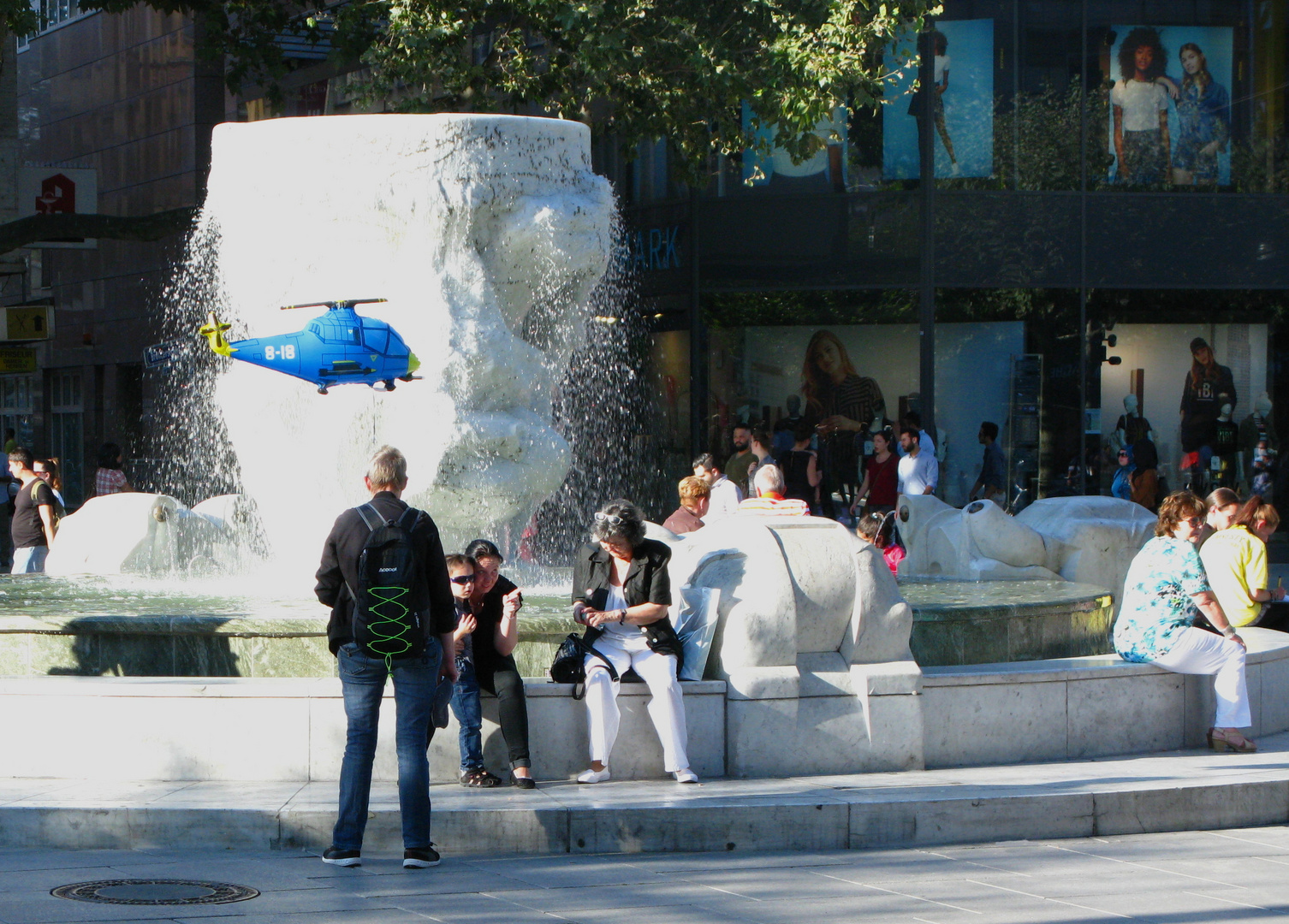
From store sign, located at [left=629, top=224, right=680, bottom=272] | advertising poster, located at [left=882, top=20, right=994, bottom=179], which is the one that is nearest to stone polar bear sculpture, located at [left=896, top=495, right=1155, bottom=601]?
advertising poster, located at [left=882, top=20, right=994, bottom=179]

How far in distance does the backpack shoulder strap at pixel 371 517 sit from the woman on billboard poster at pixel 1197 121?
16.8m

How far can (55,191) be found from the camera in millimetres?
26516

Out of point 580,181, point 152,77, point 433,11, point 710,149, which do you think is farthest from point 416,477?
point 152,77

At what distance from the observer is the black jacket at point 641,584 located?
24.8 ft

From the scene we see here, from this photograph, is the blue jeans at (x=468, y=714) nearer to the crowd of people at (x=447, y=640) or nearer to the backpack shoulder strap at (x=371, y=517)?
the crowd of people at (x=447, y=640)

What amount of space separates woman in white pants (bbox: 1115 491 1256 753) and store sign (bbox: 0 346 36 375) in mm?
23933

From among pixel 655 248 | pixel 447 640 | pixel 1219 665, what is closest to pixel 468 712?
pixel 447 640

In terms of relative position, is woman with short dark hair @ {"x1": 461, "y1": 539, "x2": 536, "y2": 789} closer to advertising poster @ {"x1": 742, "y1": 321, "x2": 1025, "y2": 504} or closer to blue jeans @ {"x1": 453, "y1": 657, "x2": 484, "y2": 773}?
blue jeans @ {"x1": 453, "y1": 657, "x2": 484, "y2": 773}

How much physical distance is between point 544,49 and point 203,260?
994 centimetres

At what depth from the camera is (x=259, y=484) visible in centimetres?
1052

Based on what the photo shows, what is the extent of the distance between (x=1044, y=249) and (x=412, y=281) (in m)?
12.6

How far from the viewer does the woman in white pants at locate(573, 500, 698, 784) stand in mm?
7359

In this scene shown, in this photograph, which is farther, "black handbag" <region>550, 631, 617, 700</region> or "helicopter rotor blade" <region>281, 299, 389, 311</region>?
"helicopter rotor blade" <region>281, 299, 389, 311</region>

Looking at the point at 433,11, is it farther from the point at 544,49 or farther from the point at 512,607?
the point at 512,607
